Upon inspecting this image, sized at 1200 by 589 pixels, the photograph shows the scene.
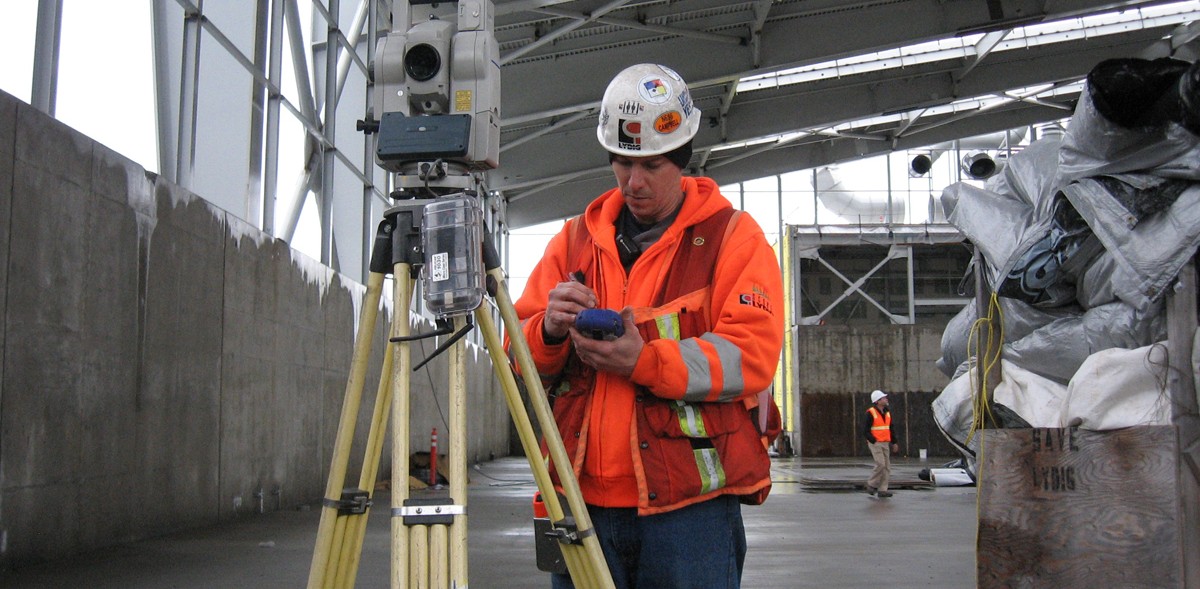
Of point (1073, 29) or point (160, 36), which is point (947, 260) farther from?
point (160, 36)

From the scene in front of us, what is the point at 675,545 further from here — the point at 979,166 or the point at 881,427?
the point at 881,427

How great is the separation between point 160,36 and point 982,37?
14.5m

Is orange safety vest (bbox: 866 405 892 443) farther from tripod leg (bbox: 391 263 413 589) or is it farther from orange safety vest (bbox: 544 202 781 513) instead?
tripod leg (bbox: 391 263 413 589)

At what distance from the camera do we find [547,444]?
2.07 m

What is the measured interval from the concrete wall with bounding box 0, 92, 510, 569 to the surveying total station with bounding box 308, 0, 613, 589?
139 inches

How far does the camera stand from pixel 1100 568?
12.7 feet

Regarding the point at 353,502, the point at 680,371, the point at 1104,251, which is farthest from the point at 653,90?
the point at 1104,251

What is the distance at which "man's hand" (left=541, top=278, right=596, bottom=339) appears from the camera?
2.04m

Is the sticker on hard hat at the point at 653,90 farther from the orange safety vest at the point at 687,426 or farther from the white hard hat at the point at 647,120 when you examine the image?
the orange safety vest at the point at 687,426

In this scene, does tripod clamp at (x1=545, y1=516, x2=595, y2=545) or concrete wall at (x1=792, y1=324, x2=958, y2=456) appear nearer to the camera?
tripod clamp at (x1=545, y1=516, x2=595, y2=545)

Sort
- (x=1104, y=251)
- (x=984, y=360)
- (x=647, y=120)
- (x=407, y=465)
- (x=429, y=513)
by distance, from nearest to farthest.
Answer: (x=429, y=513) < (x=407, y=465) < (x=647, y=120) < (x=1104, y=251) < (x=984, y=360)

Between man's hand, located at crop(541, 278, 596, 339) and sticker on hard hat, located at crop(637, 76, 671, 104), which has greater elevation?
sticker on hard hat, located at crop(637, 76, 671, 104)

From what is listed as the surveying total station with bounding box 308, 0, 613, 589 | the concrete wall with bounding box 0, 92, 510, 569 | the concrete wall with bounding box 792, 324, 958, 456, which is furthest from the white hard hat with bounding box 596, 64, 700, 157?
the concrete wall with bounding box 792, 324, 958, 456

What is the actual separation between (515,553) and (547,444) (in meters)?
5.21
